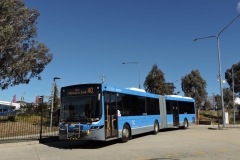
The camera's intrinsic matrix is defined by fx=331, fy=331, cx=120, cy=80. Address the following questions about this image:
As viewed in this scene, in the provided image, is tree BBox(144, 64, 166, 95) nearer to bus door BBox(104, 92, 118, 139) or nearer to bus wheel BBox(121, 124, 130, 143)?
bus wheel BBox(121, 124, 130, 143)

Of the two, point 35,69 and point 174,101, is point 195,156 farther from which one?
point 35,69

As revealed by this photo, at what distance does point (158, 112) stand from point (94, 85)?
9036 millimetres

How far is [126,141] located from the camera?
709 inches

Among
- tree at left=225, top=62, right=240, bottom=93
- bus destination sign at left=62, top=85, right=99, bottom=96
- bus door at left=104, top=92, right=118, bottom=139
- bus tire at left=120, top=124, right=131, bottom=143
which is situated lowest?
bus tire at left=120, top=124, right=131, bottom=143

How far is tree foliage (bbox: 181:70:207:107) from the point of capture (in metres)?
65.2

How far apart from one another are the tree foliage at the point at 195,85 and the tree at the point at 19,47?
34920 mm

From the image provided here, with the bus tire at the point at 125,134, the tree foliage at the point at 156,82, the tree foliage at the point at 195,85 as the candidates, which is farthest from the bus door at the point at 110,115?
the tree foliage at the point at 195,85

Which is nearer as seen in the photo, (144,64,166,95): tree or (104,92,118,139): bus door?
(104,92,118,139): bus door

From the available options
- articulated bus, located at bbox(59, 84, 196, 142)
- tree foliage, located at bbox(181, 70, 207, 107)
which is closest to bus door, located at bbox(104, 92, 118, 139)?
articulated bus, located at bbox(59, 84, 196, 142)

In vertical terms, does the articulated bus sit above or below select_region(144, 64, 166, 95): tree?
below

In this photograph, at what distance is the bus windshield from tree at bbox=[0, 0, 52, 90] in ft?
48.5

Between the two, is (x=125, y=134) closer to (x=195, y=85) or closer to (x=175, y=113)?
(x=175, y=113)

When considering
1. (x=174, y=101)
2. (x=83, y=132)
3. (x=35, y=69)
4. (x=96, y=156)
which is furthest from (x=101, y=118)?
(x=35, y=69)

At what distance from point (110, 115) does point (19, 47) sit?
811 inches
